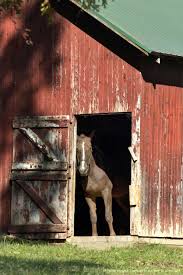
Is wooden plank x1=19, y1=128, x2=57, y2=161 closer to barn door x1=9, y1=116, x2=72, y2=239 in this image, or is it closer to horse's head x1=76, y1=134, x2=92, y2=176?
barn door x1=9, y1=116, x2=72, y2=239

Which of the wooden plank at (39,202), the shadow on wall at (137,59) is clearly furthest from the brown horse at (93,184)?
the shadow on wall at (137,59)

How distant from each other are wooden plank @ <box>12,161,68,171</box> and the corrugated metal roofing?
2.91m

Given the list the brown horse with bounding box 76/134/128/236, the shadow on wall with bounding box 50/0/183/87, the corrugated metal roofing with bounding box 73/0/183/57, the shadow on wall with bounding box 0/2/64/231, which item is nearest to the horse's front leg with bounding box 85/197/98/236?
the brown horse with bounding box 76/134/128/236

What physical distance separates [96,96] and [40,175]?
1.95 meters

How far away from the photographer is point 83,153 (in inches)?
688

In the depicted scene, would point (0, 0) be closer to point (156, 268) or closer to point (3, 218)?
point (156, 268)

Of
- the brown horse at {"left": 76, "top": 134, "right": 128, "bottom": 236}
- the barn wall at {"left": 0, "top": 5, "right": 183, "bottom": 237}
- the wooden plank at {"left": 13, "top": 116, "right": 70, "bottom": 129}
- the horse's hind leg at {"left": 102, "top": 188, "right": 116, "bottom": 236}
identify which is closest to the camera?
the barn wall at {"left": 0, "top": 5, "right": 183, "bottom": 237}

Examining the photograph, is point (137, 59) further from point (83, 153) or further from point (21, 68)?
point (21, 68)

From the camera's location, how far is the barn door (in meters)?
16.9

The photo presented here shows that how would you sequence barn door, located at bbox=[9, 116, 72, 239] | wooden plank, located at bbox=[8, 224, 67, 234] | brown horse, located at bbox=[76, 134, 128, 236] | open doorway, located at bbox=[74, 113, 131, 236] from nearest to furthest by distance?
wooden plank, located at bbox=[8, 224, 67, 234], barn door, located at bbox=[9, 116, 72, 239], brown horse, located at bbox=[76, 134, 128, 236], open doorway, located at bbox=[74, 113, 131, 236]

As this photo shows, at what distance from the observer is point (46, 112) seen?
17391 millimetres

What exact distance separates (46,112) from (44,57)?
1123 mm

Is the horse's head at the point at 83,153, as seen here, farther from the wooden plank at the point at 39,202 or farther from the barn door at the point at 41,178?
the wooden plank at the point at 39,202

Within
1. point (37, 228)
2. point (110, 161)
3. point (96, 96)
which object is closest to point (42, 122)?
point (96, 96)
